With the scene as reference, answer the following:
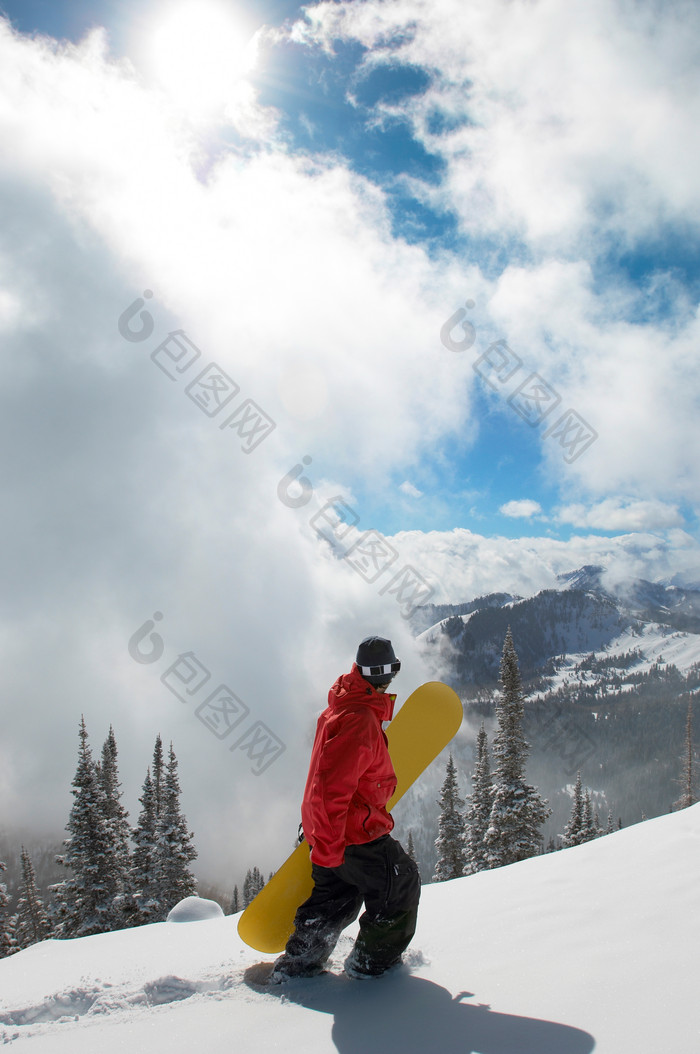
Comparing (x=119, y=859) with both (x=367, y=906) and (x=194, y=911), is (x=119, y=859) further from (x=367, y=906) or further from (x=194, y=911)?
(x=367, y=906)

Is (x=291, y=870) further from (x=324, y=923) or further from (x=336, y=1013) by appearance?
(x=336, y=1013)

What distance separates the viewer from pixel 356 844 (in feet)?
12.0

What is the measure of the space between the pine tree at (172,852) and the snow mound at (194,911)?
72.3 ft

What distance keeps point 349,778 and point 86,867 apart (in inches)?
1065

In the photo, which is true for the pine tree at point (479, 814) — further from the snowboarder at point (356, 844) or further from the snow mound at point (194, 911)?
the snowboarder at point (356, 844)

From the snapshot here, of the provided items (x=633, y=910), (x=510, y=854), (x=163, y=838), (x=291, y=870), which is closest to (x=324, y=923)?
(x=291, y=870)

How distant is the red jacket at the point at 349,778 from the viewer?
358cm

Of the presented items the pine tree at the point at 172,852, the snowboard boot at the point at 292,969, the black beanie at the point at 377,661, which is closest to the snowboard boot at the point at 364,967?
the snowboard boot at the point at 292,969

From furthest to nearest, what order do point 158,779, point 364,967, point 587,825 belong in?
point 587,825
point 158,779
point 364,967

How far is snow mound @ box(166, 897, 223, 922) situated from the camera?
22.2 ft

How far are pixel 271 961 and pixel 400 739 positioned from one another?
2.07 metres

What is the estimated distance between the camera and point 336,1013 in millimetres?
3074

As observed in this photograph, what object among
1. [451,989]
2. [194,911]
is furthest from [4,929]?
[451,989]

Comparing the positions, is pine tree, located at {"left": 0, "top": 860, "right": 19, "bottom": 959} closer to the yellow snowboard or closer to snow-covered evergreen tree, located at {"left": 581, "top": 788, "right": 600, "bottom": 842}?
the yellow snowboard
